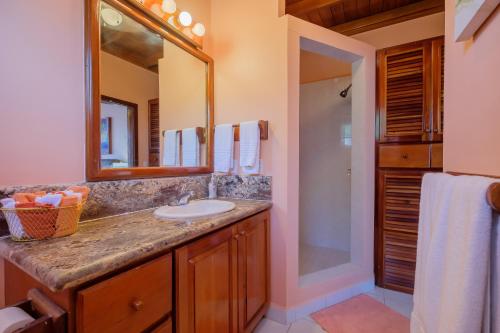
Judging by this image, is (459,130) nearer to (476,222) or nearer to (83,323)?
(476,222)

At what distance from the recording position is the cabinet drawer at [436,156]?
1.79 metres

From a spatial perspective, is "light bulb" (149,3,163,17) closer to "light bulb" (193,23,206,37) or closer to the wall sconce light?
the wall sconce light

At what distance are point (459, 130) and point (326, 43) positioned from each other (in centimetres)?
123

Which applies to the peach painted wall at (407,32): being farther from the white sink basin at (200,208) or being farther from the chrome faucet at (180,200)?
the chrome faucet at (180,200)

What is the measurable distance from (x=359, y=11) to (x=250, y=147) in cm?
194

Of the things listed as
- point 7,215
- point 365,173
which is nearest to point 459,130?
point 365,173

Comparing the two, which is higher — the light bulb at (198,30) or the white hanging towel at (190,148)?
the light bulb at (198,30)

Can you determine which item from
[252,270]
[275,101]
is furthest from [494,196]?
[275,101]

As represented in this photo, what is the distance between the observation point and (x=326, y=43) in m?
1.77

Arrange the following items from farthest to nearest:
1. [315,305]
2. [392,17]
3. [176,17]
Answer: [392,17], [315,305], [176,17]

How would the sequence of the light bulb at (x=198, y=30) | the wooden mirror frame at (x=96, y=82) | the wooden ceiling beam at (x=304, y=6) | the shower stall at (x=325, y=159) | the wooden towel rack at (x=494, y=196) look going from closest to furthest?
the wooden towel rack at (x=494, y=196) < the wooden mirror frame at (x=96, y=82) < the light bulb at (x=198, y=30) < the wooden ceiling beam at (x=304, y=6) < the shower stall at (x=325, y=159)

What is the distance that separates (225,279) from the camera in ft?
3.78

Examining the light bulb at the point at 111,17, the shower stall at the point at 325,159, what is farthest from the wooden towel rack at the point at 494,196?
the shower stall at the point at 325,159

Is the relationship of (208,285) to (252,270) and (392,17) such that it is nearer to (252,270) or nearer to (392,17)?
(252,270)
